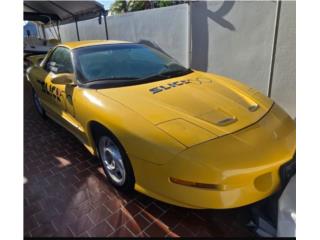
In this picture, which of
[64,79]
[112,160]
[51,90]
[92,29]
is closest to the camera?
[112,160]

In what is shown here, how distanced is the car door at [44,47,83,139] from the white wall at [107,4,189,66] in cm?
289

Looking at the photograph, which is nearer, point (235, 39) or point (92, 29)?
point (235, 39)

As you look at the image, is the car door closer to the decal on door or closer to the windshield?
the decal on door

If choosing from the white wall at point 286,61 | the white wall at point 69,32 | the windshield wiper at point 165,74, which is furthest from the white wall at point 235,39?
the white wall at point 69,32

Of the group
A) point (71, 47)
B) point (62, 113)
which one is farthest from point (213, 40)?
point (62, 113)

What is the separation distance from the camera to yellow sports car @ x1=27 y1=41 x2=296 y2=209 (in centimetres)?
167

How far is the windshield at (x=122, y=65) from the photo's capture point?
104 inches

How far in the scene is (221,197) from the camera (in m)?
1.67

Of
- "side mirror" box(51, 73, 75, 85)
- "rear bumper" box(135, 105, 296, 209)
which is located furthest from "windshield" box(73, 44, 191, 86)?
"rear bumper" box(135, 105, 296, 209)

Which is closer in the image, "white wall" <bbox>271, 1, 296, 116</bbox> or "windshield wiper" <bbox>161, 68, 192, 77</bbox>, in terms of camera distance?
"windshield wiper" <bbox>161, 68, 192, 77</bbox>

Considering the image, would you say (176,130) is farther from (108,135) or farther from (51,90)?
(51,90)

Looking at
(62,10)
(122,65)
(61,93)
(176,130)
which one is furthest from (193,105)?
(62,10)

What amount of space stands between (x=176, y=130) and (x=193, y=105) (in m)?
0.44

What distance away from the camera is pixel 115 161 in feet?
7.36
